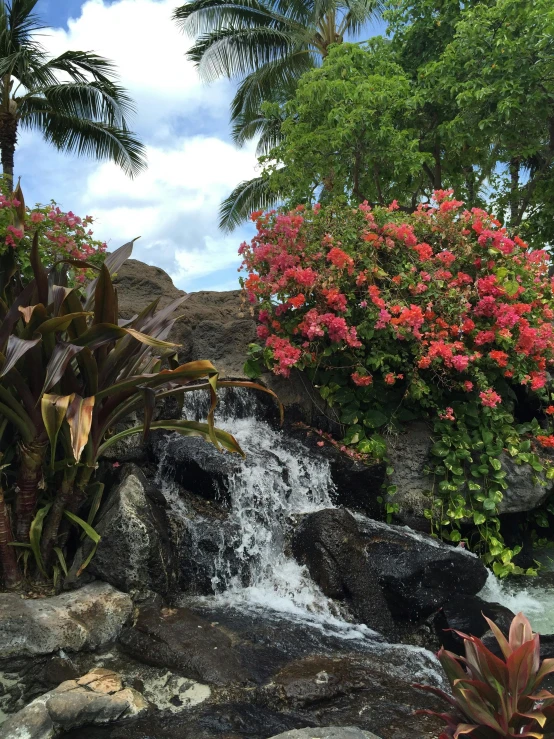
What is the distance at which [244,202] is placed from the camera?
62.2 feet

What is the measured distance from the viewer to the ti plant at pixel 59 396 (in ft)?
13.4

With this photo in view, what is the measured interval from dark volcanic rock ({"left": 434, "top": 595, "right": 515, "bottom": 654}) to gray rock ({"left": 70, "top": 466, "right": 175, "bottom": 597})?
2225 millimetres

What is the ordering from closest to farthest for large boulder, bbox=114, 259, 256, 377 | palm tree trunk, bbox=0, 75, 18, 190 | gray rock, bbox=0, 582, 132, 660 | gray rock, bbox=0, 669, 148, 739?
gray rock, bbox=0, 669, 148, 739, gray rock, bbox=0, 582, 132, 660, large boulder, bbox=114, 259, 256, 377, palm tree trunk, bbox=0, 75, 18, 190

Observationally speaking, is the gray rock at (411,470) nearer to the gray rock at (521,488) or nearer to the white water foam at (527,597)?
the gray rock at (521,488)

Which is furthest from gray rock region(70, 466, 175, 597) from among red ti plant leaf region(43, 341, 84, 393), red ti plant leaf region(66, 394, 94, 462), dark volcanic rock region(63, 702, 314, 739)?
dark volcanic rock region(63, 702, 314, 739)

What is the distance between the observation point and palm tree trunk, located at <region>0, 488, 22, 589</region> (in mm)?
4309

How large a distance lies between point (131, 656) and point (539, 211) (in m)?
13.7

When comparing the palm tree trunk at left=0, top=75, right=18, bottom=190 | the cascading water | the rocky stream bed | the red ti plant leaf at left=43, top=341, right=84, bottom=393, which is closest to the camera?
the rocky stream bed

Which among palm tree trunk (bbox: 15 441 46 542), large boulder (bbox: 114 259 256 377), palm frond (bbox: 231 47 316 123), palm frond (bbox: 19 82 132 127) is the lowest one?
palm tree trunk (bbox: 15 441 46 542)

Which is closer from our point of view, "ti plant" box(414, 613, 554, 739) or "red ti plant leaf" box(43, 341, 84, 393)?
"ti plant" box(414, 613, 554, 739)

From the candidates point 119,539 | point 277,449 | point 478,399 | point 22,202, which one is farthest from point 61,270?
point 478,399

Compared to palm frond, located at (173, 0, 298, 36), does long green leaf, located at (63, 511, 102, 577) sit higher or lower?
lower

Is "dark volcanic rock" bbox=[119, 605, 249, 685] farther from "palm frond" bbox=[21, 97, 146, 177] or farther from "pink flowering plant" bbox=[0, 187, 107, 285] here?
"palm frond" bbox=[21, 97, 146, 177]

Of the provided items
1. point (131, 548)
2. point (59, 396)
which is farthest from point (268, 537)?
point (59, 396)
